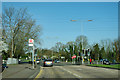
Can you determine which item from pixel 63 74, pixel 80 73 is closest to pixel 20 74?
pixel 63 74

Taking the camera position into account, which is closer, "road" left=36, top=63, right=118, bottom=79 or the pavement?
the pavement

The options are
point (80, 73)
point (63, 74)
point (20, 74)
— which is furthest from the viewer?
point (80, 73)

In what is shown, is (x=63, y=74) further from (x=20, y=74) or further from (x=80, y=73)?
(x=20, y=74)

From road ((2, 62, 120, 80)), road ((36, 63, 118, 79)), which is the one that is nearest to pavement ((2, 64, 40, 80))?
road ((2, 62, 120, 80))

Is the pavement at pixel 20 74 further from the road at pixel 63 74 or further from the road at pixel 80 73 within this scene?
the road at pixel 80 73

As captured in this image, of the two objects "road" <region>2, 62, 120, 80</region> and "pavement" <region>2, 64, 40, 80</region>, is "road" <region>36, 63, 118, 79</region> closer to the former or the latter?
"road" <region>2, 62, 120, 80</region>

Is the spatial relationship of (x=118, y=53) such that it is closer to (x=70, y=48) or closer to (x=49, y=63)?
(x=49, y=63)

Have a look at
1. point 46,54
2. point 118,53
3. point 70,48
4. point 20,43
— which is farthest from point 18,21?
point 46,54

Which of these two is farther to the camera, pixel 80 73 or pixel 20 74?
pixel 80 73

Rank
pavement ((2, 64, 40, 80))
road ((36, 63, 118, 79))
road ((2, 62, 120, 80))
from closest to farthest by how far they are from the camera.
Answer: pavement ((2, 64, 40, 80))
road ((2, 62, 120, 80))
road ((36, 63, 118, 79))

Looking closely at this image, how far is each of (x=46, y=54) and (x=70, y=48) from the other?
4351 centimetres

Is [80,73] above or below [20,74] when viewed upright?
below

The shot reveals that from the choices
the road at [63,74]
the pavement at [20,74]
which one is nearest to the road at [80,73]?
the road at [63,74]

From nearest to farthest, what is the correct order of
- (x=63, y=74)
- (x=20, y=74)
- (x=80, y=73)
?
1. (x=20, y=74)
2. (x=63, y=74)
3. (x=80, y=73)
